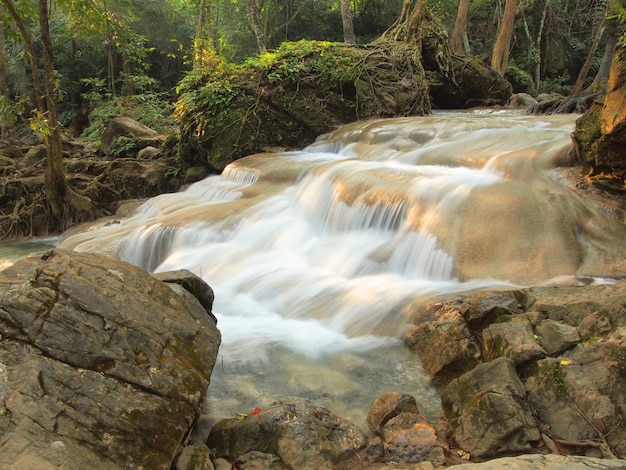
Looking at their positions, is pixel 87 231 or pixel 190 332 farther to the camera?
pixel 87 231

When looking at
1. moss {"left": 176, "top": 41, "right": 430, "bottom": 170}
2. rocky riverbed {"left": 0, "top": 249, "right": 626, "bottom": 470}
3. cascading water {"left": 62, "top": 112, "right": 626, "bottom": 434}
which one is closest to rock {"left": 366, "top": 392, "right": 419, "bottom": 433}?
rocky riverbed {"left": 0, "top": 249, "right": 626, "bottom": 470}

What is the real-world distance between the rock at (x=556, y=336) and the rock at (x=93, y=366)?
2325 mm

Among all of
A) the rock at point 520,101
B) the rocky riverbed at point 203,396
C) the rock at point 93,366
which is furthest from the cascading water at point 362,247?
the rock at point 520,101

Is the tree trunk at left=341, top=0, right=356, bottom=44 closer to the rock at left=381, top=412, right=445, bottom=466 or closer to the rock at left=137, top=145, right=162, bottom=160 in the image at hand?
the rock at left=137, top=145, right=162, bottom=160

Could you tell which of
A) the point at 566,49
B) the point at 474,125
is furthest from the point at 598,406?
the point at 566,49

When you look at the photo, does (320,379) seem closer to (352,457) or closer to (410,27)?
(352,457)

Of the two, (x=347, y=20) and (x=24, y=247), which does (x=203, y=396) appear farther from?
(x=347, y=20)

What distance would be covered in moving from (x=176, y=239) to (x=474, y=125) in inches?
232

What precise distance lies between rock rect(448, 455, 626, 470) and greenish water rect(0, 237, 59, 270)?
8174mm

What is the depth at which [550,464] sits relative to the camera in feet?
6.89

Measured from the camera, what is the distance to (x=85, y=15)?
9.15m

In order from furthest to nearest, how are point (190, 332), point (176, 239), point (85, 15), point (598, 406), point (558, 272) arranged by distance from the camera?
point (85, 15), point (176, 239), point (558, 272), point (190, 332), point (598, 406)

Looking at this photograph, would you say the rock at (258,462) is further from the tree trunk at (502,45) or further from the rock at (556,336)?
the tree trunk at (502,45)

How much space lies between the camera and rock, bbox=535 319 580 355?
10.3 feet
